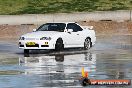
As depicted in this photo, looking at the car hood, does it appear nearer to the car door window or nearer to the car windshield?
the car windshield

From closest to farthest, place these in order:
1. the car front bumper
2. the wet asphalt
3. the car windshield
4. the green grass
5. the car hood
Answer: the wet asphalt → the car front bumper → the car hood → the car windshield → the green grass

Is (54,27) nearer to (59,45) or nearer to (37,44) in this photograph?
(59,45)

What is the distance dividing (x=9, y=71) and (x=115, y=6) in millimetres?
29713

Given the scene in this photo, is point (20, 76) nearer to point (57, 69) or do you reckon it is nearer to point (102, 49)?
point (57, 69)

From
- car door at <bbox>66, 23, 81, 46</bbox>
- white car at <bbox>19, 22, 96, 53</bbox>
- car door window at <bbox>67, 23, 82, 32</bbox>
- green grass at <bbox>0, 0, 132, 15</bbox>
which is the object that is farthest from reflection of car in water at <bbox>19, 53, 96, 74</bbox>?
green grass at <bbox>0, 0, 132, 15</bbox>

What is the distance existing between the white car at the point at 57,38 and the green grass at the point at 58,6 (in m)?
17.0

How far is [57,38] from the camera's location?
27.1 metres

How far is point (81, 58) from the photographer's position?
2392 cm

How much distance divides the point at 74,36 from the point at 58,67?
881cm

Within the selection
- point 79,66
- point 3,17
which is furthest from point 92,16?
point 79,66

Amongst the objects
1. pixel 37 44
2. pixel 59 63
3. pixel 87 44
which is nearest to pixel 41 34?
pixel 37 44

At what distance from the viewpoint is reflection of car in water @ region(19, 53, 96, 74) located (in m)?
19.0

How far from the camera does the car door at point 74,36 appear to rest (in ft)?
93.3

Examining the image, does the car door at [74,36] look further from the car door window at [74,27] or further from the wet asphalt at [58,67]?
the wet asphalt at [58,67]
